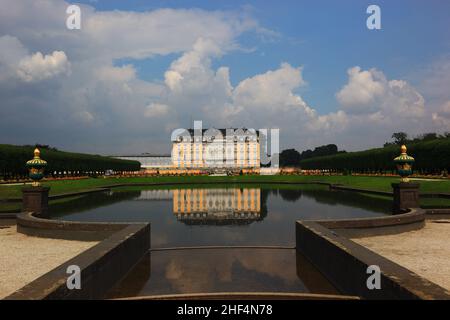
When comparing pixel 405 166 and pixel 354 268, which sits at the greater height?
pixel 405 166

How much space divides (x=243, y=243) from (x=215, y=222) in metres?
4.03

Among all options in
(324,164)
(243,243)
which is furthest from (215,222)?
(324,164)

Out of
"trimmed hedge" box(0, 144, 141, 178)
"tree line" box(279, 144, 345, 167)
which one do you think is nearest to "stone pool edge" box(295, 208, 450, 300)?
"trimmed hedge" box(0, 144, 141, 178)

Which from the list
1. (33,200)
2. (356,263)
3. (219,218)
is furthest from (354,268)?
(33,200)

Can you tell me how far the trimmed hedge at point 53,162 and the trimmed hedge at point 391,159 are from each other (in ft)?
151

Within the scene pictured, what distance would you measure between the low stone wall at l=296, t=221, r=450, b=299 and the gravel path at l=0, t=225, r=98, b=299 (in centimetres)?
559

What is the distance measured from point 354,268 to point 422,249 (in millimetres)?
3266

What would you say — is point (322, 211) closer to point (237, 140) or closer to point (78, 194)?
point (78, 194)

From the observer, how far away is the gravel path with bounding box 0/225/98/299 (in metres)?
6.35

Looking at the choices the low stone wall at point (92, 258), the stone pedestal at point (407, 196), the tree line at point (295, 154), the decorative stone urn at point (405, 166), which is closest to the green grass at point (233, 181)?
the stone pedestal at point (407, 196)

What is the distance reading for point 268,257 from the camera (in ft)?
→ 30.0

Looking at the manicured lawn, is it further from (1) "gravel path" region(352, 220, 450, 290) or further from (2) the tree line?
(2) the tree line

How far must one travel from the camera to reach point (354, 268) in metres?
6.34

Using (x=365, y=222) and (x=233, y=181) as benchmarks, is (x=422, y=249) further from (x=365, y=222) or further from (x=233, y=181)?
(x=233, y=181)
